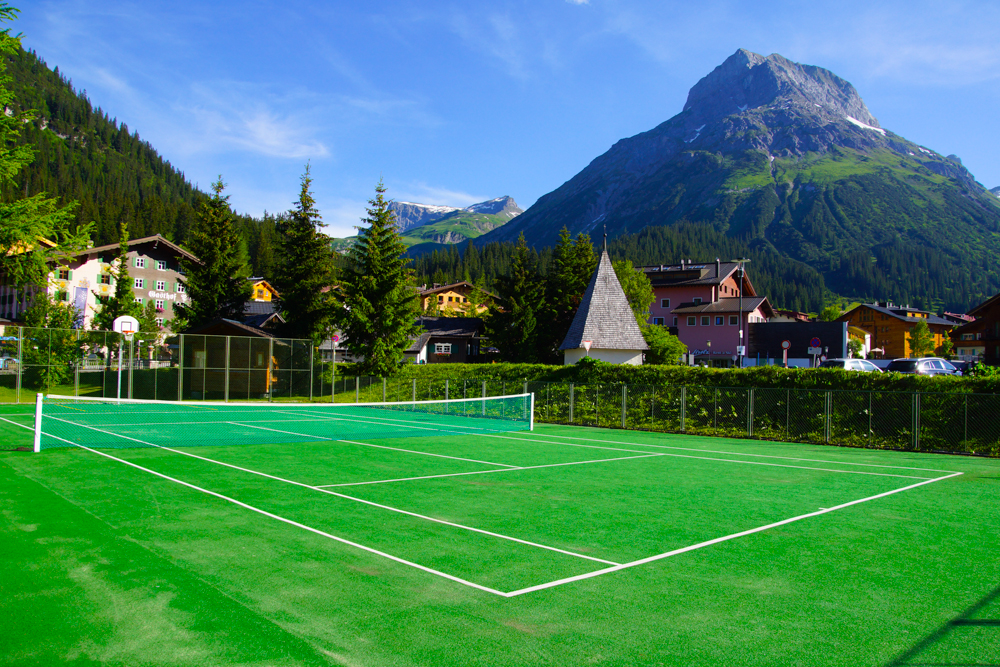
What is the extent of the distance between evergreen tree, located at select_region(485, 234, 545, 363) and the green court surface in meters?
42.6

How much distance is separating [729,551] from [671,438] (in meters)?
16.2

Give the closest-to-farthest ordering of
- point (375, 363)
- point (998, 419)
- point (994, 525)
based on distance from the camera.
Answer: point (994, 525) → point (998, 419) → point (375, 363)

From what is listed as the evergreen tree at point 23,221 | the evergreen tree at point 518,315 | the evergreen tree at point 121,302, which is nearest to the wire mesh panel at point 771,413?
the evergreen tree at point 23,221

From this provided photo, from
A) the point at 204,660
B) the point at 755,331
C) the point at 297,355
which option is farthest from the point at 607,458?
the point at 755,331

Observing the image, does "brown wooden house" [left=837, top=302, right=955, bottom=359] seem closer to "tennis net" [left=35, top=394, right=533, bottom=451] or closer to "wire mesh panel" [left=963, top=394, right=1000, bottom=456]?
"tennis net" [left=35, top=394, right=533, bottom=451]

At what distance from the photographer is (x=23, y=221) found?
19.6 m

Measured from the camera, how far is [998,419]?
63.2ft

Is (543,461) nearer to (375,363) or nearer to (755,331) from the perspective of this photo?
(375,363)

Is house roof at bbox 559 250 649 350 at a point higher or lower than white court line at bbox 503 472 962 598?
higher

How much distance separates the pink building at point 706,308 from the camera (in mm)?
78875

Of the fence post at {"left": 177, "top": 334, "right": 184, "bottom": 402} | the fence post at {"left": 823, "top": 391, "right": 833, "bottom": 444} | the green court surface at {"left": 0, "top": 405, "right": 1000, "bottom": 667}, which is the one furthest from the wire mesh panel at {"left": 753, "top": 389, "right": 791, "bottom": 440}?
the fence post at {"left": 177, "top": 334, "right": 184, "bottom": 402}

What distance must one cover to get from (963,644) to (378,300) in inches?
1565

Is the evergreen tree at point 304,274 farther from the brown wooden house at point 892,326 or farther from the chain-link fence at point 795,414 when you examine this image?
the brown wooden house at point 892,326

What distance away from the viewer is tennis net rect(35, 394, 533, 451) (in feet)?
59.3
